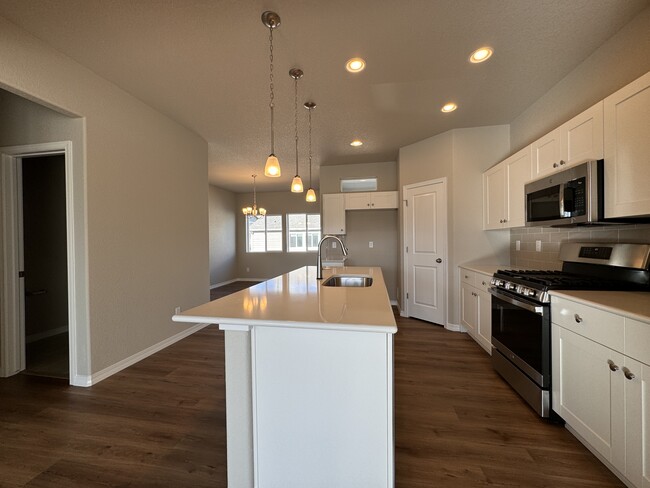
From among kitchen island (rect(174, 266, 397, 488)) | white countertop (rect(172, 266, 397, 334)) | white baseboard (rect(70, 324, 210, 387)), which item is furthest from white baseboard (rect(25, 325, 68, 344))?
kitchen island (rect(174, 266, 397, 488))

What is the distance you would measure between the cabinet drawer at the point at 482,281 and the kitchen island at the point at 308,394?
195 cm

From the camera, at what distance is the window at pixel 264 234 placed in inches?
322

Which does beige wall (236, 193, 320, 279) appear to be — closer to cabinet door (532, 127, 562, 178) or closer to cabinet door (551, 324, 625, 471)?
cabinet door (532, 127, 562, 178)

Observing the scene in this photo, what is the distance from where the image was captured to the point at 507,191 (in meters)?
3.01

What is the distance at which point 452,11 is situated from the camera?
1.75 meters

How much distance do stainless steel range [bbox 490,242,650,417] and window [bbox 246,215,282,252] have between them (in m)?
6.50

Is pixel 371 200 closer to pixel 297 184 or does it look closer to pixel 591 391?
pixel 297 184

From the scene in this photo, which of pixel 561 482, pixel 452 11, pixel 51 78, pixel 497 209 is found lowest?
pixel 561 482

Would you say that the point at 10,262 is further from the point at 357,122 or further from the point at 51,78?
the point at 357,122

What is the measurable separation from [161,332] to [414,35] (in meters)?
3.75

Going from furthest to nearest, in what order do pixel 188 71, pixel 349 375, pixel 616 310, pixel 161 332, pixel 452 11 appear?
pixel 161 332
pixel 188 71
pixel 452 11
pixel 616 310
pixel 349 375

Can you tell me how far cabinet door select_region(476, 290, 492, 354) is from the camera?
9.05 ft

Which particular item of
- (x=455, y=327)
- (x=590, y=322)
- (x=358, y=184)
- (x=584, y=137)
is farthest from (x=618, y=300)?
(x=358, y=184)

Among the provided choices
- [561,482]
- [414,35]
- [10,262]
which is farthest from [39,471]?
[414,35]
